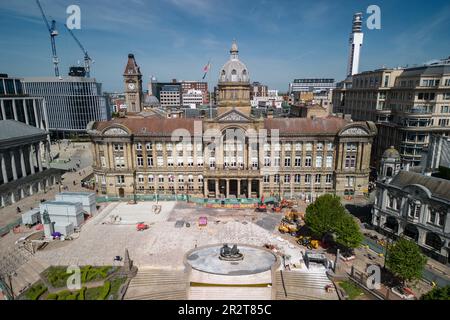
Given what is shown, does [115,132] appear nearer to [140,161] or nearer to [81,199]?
[140,161]

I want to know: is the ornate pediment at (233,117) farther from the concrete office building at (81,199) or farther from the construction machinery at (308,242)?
the concrete office building at (81,199)

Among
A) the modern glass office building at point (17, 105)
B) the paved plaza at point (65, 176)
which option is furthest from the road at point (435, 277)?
the modern glass office building at point (17, 105)

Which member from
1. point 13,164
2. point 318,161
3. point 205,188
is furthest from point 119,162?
point 318,161

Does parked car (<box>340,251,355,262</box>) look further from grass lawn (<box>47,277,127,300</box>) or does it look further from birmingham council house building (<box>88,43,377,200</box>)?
grass lawn (<box>47,277,127,300</box>)

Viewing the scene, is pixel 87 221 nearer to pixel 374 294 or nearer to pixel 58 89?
pixel 374 294

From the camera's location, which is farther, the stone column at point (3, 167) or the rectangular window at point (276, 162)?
the rectangular window at point (276, 162)
